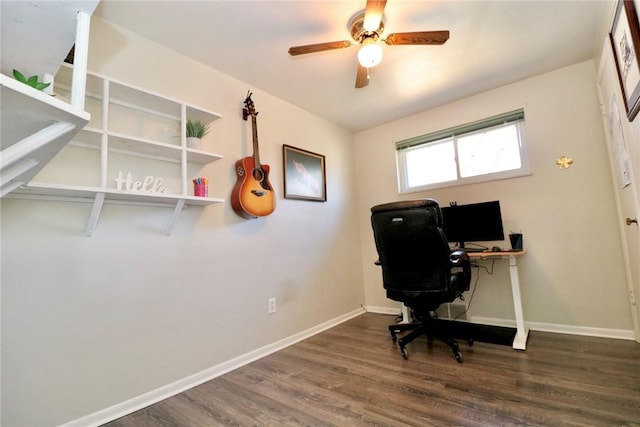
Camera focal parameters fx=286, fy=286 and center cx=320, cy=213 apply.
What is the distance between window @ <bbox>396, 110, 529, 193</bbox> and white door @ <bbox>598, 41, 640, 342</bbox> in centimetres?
60

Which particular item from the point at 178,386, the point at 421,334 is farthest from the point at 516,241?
the point at 178,386

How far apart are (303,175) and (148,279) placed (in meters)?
1.68

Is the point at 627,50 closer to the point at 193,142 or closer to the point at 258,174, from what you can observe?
the point at 258,174

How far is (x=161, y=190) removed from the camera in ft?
5.89

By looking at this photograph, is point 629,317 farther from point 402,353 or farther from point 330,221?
point 330,221

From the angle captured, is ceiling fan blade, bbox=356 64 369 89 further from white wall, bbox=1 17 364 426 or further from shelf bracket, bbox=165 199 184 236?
shelf bracket, bbox=165 199 184 236

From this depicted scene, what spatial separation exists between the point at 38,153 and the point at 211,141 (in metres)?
1.23

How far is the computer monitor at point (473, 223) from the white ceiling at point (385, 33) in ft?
3.86

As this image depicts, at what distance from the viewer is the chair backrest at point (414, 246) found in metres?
1.96

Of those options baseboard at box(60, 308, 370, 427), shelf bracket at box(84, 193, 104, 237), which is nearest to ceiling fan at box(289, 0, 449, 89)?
shelf bracket at box(84, 193, 104, 237)

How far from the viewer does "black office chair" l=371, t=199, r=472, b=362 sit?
197cm

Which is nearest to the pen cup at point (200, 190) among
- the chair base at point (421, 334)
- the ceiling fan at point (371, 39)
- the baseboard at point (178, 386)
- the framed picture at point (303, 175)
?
the framed picture at point (303, 175)

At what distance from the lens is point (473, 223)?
8.91ft

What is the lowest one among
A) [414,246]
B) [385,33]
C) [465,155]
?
[414,246]
